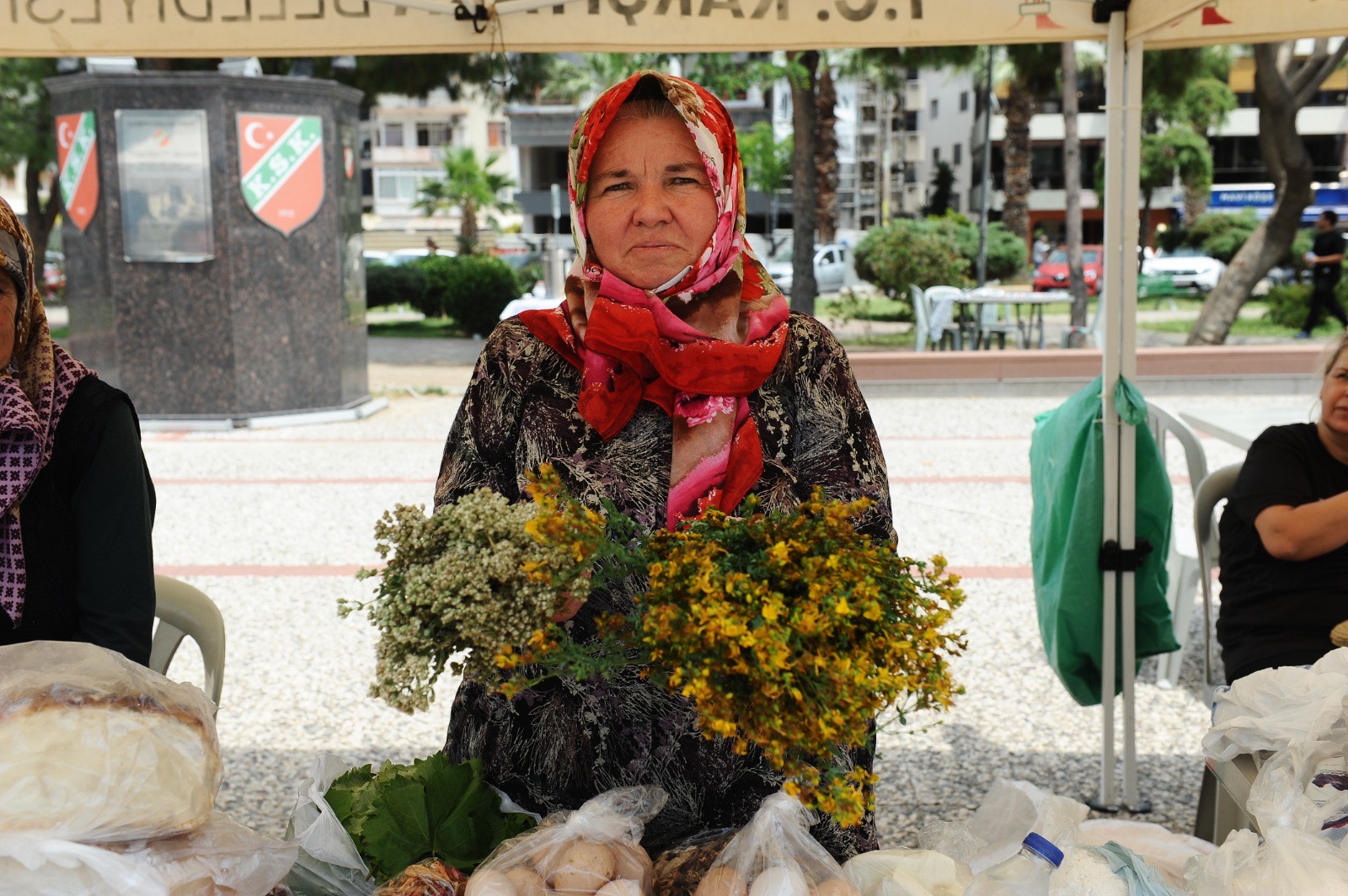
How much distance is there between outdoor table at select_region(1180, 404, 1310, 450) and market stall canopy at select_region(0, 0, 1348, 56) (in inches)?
90.4

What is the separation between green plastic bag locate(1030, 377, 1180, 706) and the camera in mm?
3549

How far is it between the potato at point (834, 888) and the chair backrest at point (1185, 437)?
9.05 feet

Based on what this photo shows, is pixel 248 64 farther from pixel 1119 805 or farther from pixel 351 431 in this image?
pixel 1119 805

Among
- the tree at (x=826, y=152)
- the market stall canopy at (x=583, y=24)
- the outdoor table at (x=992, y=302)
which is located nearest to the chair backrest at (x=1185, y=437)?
the market stall canopy at (x=583, y=24)

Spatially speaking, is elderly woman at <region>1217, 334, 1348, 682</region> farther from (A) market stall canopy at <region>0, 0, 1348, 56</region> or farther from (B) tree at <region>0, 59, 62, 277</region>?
(B) tree at <region>0, 59, 62, 277</region>

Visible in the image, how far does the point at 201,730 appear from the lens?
150cm

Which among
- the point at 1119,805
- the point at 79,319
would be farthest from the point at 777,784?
the point at 79,319

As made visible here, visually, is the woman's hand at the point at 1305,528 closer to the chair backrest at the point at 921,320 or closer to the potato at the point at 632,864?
the potato at the point at 632,864

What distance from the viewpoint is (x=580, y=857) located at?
59.9 inches

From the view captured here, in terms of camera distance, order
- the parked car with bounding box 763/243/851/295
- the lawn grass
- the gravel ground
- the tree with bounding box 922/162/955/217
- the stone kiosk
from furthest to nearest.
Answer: the tree with bounding box 922/162/955/217 → the parked car with bounding box 763/243/851/295 → the lawn grass → the stone kiosk → the gravel ground

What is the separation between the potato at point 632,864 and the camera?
1551 millimetres

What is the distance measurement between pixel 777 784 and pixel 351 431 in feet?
30.9

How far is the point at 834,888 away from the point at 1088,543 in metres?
2.32

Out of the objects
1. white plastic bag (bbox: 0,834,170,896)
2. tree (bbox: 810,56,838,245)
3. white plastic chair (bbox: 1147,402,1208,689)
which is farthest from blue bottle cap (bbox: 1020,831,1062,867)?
tree (bbox: 810,56,838,245)
